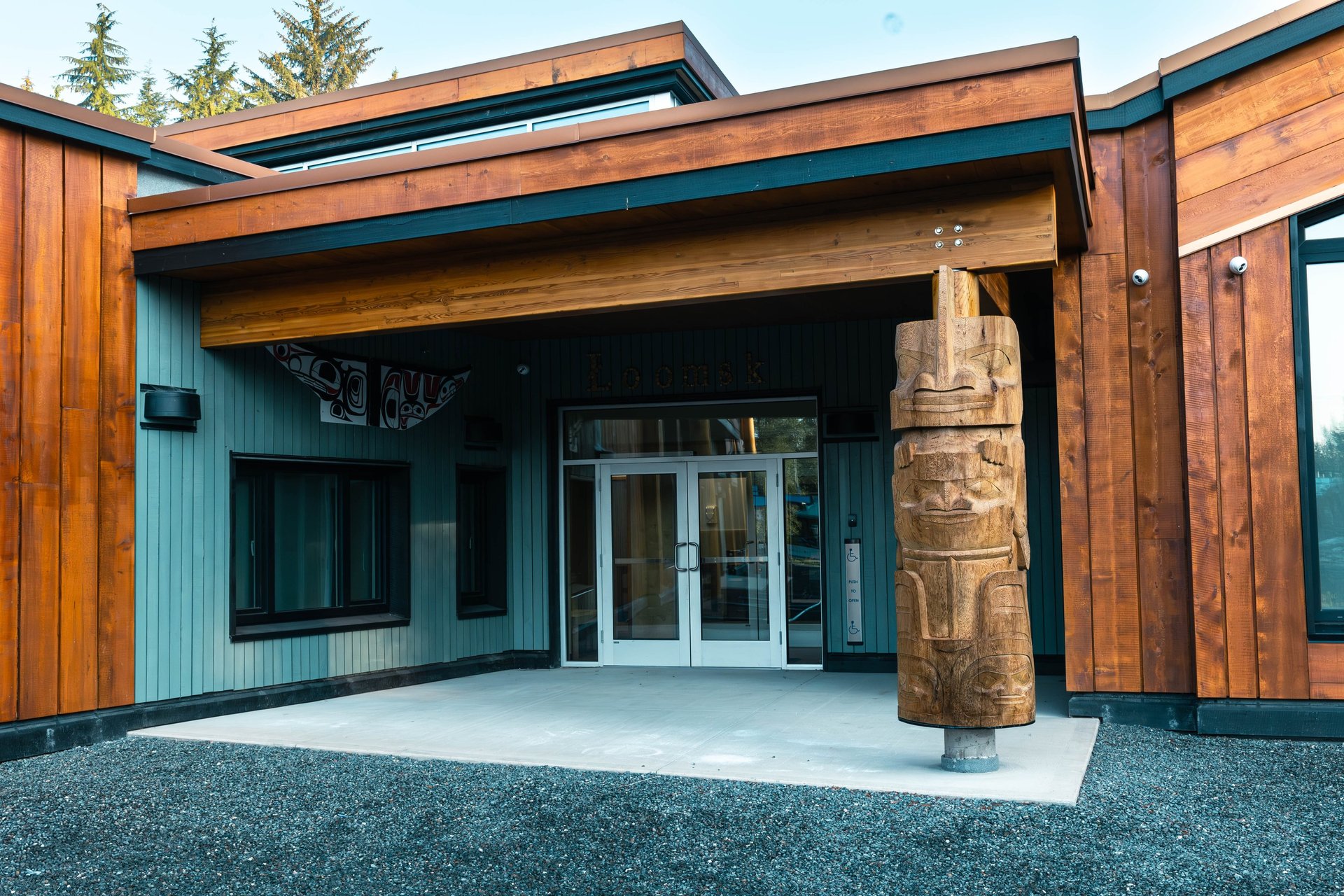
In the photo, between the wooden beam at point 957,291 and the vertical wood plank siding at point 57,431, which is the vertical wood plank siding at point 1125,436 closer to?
the wooden beam at point 957,291

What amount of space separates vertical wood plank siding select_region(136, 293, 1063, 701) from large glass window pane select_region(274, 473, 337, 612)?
0.97 feet

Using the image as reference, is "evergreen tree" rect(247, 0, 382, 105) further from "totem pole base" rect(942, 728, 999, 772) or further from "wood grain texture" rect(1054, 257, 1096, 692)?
"totem pole base" rect(942, 728, 999, 772)

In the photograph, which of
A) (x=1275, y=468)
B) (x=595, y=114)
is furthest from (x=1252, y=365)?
(x=595, y=114)

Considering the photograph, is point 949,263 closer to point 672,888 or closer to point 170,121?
point 672,888

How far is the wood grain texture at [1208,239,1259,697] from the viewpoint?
5.98 meters

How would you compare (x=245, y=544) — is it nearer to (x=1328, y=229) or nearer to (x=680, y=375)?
(x=680, y=375)

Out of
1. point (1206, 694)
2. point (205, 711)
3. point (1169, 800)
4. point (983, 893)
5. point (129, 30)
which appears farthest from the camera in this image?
point (129, 30)

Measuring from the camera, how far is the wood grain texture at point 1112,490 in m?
6.37

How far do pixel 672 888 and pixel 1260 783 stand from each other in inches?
116

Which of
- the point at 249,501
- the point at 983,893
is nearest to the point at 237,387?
the point at 249,501

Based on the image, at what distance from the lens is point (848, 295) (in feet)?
26.5

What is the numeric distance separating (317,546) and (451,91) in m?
4.31

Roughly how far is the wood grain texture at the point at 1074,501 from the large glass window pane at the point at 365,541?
5.19 metres

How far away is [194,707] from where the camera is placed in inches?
279
